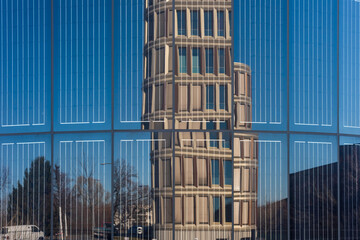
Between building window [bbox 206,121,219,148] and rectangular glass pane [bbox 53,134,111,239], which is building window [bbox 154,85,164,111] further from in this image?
rectangular glass pane [bbox 53,134,111,239]

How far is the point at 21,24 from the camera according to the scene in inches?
1121

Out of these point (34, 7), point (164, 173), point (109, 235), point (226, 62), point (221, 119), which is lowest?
point (109, 235)

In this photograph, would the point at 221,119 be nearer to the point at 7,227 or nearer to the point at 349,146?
the point at 349,146

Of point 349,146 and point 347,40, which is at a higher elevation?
point 347,40

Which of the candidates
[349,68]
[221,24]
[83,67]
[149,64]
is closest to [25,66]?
[83,67]

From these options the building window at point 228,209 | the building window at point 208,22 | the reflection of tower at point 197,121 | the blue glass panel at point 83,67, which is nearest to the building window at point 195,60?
the reflection of tower at point 197,121

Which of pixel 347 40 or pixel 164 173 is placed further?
pixel 347 40

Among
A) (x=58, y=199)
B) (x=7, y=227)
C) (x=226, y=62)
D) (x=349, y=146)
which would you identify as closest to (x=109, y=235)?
(x=58, y=199)

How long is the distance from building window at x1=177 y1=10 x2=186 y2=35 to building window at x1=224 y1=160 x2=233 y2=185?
490cm

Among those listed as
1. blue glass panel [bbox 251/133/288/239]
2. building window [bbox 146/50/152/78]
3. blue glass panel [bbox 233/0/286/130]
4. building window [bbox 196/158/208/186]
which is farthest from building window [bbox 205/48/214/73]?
building window [bbox 196/158/208/186]

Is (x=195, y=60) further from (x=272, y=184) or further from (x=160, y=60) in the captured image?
(x=272, y=184)

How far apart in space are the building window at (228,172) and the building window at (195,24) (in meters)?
4.73

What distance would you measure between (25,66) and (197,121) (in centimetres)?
680

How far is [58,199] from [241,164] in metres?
6.71
